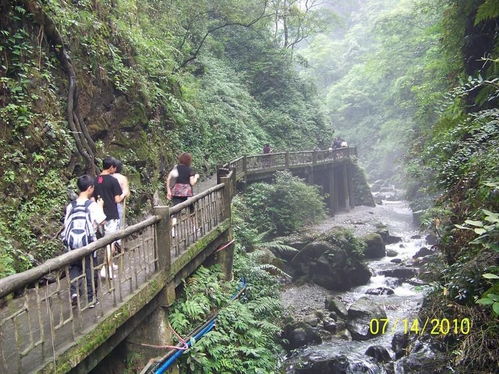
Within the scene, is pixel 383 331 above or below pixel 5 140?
below

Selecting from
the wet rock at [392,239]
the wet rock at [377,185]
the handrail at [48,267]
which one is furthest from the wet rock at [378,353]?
the wet rock at [377,185]

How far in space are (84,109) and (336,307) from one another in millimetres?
9668

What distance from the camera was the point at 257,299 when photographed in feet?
32.8

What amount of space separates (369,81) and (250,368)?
44.4 metres

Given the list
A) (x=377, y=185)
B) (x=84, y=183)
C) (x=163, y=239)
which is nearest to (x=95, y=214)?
(x=84, y=183)

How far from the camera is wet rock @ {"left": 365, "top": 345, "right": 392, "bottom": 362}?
10.8m

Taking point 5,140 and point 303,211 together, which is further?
point 303,211

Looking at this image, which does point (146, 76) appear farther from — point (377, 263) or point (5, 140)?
point (377, 263)

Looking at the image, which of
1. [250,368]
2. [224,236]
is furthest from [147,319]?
[224,236]

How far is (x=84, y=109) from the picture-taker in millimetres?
9781

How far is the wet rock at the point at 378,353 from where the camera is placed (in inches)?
426

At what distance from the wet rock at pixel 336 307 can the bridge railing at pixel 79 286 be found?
739cm

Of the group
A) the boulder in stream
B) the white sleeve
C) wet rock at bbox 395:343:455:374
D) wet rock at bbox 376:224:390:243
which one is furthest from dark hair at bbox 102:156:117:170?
wet rock at bbox 376:224:390:243

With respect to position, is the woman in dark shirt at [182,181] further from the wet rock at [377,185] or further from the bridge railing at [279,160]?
the wet rock at [377,185]
